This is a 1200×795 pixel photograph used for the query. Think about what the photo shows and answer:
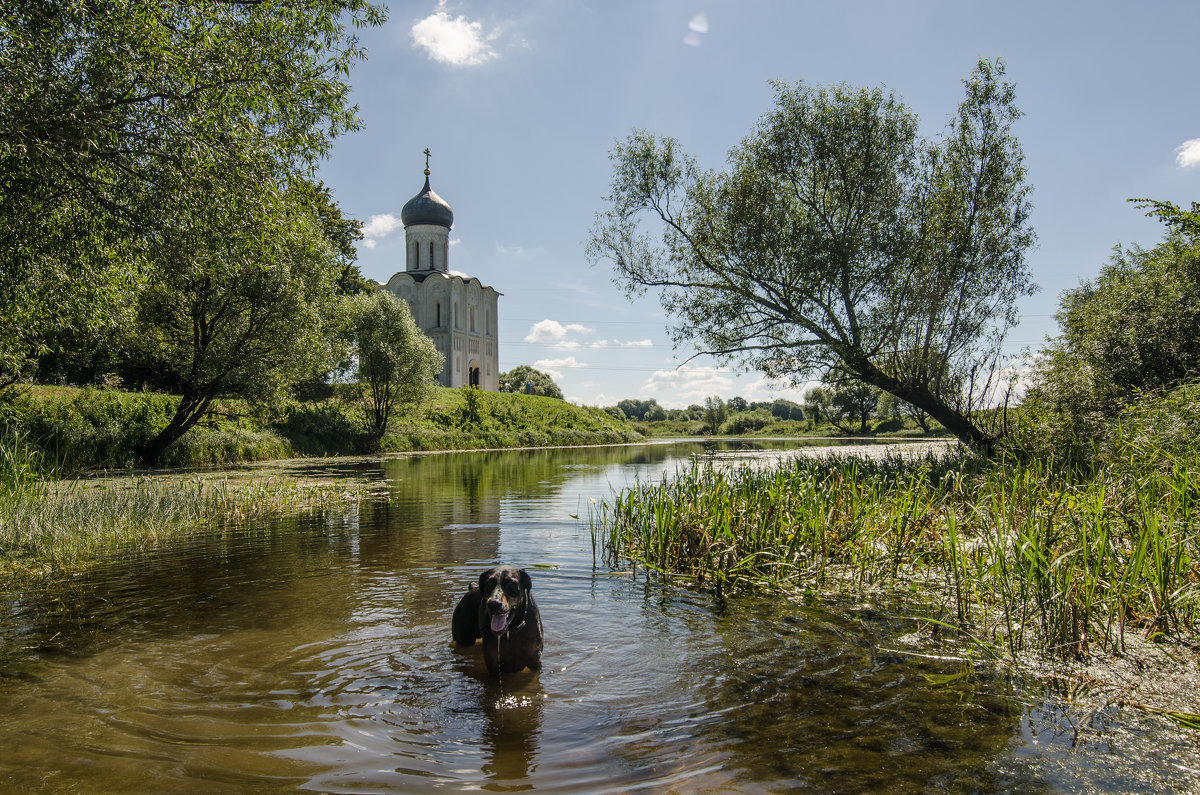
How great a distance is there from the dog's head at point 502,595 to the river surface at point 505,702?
1.48 ft

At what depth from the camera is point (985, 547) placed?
698cm

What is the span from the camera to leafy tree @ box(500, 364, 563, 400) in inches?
3479

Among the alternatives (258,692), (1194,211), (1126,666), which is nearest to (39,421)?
(258,692)

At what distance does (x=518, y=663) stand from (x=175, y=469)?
21.1m

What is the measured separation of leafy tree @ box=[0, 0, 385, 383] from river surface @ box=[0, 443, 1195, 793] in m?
5.95

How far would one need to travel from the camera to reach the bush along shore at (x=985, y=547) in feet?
15.9

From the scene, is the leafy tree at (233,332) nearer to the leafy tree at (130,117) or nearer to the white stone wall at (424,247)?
the leafy tree at (130,117)

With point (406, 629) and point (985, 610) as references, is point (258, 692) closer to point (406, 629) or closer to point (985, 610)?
point (406, 629)

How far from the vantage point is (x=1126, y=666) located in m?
4.46

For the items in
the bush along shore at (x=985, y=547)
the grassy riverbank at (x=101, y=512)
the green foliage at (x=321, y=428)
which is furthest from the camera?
the green foliage at (x=321, y=428)

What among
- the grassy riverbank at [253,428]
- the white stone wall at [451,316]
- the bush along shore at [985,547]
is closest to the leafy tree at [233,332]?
the grassy riverbank at [253,428]

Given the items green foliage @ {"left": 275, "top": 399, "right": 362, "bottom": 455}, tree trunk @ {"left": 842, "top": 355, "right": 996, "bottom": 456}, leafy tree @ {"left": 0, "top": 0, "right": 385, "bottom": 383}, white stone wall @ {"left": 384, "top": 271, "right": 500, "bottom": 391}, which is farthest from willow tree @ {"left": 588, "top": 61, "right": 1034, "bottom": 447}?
white stone wall @ {"left": 384, "top": 271, "right": 500, "bottom": 391}

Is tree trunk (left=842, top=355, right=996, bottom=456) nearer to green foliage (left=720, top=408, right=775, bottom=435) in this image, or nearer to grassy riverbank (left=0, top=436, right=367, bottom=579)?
grassy riverbank (left=0, top=436, right=367, bottom=579)

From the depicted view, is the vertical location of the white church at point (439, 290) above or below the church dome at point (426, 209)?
below
